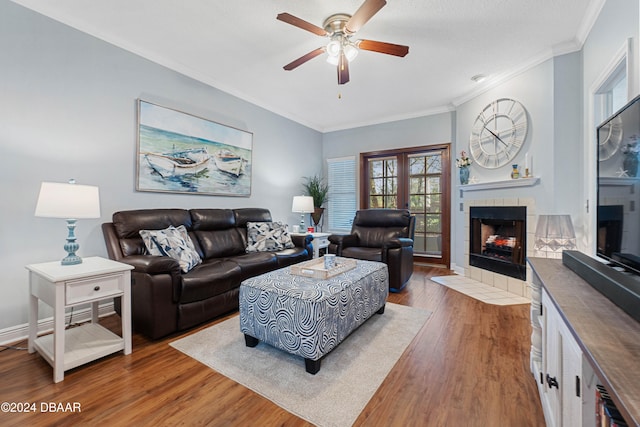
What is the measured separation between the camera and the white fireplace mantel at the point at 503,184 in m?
3.21

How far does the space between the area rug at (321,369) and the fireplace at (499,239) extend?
1750mm

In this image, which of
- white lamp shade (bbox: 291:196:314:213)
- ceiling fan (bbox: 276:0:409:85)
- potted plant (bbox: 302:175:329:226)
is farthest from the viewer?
potted plant (bbox: 302:175:329:226)

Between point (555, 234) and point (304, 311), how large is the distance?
246 cm

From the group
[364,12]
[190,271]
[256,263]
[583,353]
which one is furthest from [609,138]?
[190,271]

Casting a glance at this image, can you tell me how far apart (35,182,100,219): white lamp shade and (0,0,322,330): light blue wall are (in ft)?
2.16

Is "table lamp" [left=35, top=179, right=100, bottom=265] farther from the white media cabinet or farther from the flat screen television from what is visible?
the flat screen television

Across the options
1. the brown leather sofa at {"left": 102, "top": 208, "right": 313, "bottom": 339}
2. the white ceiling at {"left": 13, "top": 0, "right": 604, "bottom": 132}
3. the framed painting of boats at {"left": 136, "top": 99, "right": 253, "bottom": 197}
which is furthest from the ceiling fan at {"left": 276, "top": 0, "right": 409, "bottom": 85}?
the brown leather sofa at {"left": 102, "top": 208, "right": 313, "bottom": 339}

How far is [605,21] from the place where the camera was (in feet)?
7.25

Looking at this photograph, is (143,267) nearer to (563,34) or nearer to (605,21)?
(605,21)

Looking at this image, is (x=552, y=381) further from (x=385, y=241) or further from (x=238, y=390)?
(x=385, y=241)

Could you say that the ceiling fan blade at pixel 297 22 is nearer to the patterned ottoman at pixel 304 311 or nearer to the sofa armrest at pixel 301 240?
the patterned ottoman at pixel 304 311

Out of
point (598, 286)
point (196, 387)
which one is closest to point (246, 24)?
point (196, 387)

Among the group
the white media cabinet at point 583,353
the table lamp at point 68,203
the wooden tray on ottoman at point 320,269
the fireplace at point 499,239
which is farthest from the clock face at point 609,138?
the table lamp at point 68,203

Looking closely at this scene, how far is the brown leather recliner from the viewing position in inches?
136
